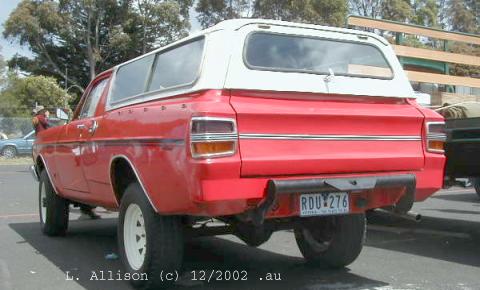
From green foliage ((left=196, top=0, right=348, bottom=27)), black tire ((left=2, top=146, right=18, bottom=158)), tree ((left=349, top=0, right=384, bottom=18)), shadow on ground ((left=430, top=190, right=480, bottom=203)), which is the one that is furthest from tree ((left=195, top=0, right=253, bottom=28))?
shadow on ground ((left=430, top=190, right=480, bottom=203))

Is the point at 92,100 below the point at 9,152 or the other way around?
the other way around

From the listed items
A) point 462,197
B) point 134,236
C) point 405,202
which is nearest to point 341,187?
point 405,202

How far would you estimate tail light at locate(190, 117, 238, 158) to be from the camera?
402 cm

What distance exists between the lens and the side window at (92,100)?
21.1 ft

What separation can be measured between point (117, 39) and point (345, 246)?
119ft

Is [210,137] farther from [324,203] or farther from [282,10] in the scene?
[282,10]

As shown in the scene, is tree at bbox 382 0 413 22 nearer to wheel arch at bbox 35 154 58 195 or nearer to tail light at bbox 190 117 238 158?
wheel arch at bbox 35 154 58 195

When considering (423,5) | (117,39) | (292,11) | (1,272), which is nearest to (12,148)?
(117,39)

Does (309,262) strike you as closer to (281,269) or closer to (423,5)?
(281,269)

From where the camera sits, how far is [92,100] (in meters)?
6.66

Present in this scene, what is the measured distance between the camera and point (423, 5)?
53.8m

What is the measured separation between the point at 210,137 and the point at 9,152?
2574cm

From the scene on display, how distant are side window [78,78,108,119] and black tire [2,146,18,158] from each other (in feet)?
73.5

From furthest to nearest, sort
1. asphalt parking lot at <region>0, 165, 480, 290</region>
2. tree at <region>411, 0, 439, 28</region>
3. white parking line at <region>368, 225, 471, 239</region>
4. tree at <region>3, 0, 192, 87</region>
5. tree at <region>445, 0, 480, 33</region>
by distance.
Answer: tree at <region>445, 0, 480, 33</region>, tree at <region>411, 0, 439, 28</region>, tree at <region>3, 0, 192, 87</region>, white parking line at <region>368, 225, 471, 239</region>, asphalt parking lot at <region>0, 165, 480, 290</region>
